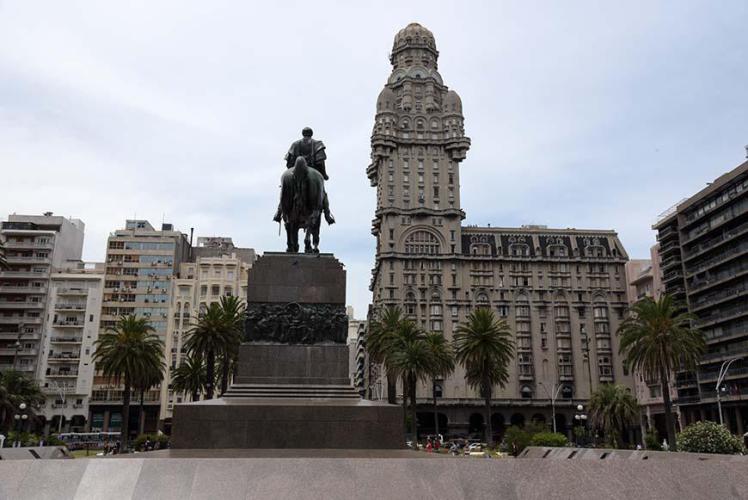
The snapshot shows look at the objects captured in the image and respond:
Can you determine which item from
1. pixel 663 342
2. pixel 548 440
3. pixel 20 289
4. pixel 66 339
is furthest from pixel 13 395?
pixel 663 342

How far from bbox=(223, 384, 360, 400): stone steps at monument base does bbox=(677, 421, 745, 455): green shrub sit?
52.7 feet

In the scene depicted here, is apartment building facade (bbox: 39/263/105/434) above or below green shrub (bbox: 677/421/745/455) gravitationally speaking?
above

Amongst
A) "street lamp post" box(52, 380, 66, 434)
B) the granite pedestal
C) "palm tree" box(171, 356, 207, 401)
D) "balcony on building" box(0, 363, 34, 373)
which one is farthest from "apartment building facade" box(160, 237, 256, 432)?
the granite pedestal

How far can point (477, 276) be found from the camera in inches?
4094

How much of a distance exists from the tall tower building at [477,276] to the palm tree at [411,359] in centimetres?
3443

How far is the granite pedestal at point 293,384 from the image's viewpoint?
15.9m

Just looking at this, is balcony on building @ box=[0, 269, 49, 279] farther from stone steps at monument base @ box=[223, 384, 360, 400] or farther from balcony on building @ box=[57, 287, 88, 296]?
stone steps at monument base @ box=[223, 384, 360, 400]

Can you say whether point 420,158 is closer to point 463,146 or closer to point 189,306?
point 463,146

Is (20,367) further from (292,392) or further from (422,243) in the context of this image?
(292,392)

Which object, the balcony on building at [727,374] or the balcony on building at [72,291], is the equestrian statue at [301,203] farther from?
the balcony on building at [72,291]

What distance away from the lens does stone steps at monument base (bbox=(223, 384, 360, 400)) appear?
59.0 ft

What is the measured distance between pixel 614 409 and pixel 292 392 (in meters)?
52.8

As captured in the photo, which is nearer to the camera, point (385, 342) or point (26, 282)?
point (385, 342)

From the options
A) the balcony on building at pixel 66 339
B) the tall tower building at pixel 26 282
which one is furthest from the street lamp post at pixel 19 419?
the balcony on building at pixel 66 339
